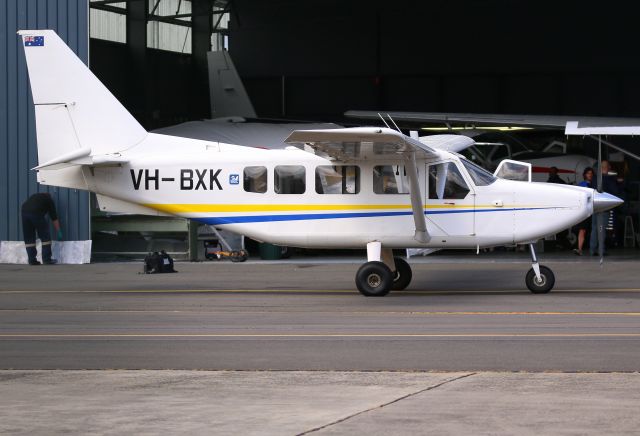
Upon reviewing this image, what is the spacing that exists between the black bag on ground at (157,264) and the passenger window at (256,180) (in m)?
5.10

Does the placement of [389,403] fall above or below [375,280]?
below

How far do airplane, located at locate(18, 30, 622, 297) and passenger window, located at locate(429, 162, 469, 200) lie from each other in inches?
0.6

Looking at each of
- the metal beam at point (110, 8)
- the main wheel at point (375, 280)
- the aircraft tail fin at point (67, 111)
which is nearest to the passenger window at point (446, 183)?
the main wheel at point (375, 280)

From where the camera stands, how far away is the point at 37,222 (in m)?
23.7

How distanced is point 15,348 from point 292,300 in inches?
215

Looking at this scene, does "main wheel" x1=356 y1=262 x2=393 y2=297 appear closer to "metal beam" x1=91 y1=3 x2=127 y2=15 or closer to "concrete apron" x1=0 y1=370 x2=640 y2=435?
"concrete apron" x1=0 y1=370 x2=640 y2=435

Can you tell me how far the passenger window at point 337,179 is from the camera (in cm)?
1650

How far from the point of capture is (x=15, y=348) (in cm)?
1104

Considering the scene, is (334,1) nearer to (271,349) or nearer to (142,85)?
(142,85)

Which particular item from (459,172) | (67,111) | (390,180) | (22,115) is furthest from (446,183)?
(22,115)

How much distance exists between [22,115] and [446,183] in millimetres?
11884

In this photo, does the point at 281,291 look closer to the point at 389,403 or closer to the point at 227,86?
the point at 389,403

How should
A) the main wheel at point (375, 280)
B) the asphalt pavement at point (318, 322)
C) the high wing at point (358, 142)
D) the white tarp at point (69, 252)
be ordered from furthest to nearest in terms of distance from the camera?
the white tarp at point (69, 252), the main wheel at point (375, 280), the high wing at point (358, 142), the asphalt pavement at point (318, 322)

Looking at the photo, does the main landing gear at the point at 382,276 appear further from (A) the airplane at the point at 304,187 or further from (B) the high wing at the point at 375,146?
(B) the high wing at the point at 375,146
